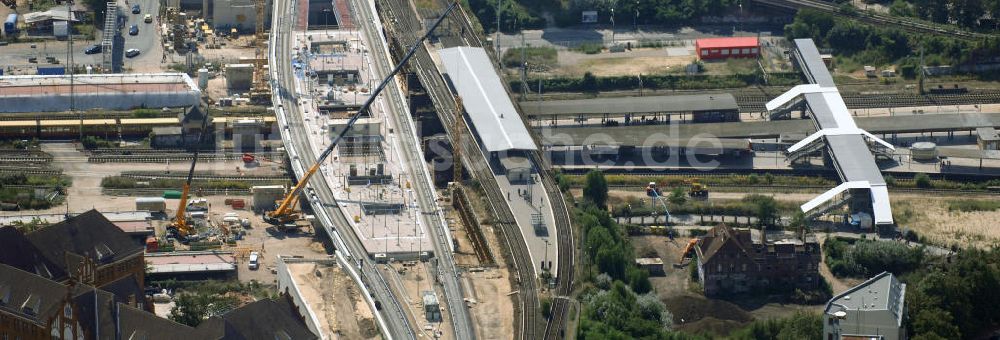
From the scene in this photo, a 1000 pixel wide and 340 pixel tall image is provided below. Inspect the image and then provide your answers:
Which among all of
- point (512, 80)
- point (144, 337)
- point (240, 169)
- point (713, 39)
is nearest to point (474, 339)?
point (144, 337)

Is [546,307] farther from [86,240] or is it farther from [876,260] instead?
[86,240]

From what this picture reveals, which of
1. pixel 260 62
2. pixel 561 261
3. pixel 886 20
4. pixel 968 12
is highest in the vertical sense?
pixel 968 12

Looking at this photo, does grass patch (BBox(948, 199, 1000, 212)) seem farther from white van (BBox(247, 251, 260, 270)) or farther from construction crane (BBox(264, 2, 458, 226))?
white van (BBox(247, 251, 260, 270))

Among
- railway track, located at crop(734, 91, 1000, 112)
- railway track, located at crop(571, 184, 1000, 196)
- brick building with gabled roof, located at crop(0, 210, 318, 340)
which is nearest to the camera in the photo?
brick building with gabled roof, located at crop(0, 210, 318, 340)

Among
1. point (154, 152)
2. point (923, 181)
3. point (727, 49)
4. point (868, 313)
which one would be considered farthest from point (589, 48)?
point (868, 313)

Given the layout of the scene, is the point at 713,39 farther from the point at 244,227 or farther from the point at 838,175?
the point at 244,227

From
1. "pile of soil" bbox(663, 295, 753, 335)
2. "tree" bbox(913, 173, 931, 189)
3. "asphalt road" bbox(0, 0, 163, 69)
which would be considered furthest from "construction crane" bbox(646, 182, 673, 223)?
"asphalt road" bbox(0, 0, 163, 69)
